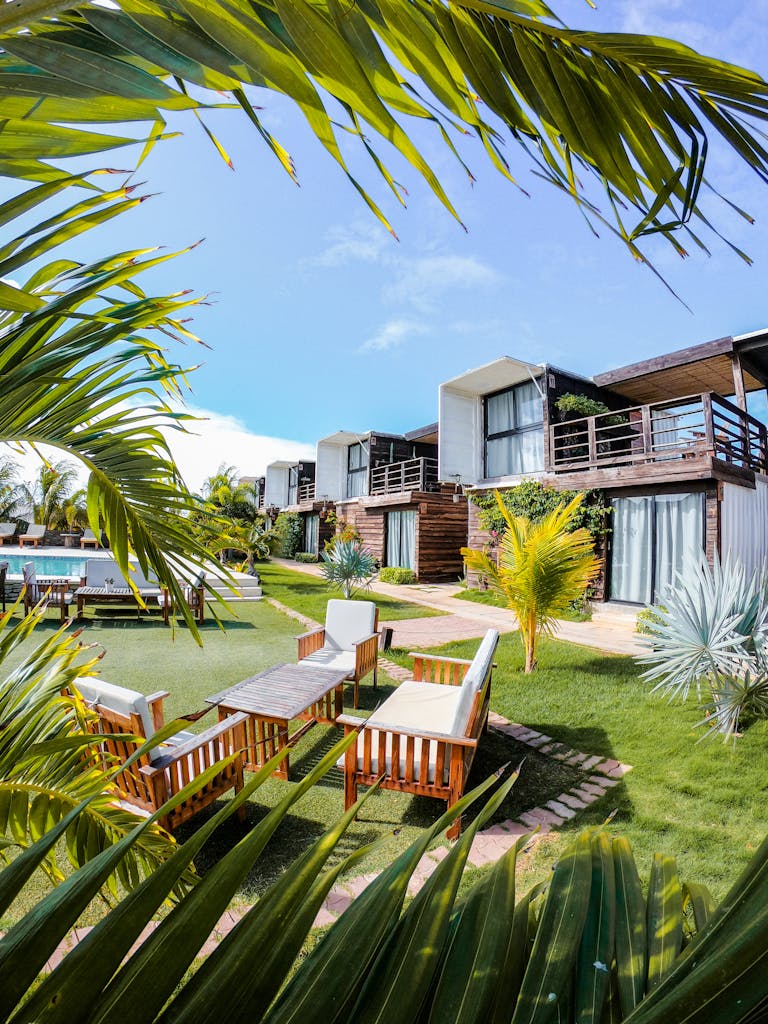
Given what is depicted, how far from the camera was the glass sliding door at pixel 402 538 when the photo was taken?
697 inches

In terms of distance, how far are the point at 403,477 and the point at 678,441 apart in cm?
970

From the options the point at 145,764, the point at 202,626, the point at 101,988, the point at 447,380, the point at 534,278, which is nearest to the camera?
the point at 101,988

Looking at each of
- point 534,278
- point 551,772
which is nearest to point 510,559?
point 551,772

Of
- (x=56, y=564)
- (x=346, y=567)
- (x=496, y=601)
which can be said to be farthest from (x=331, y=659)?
(x=56, y=564)

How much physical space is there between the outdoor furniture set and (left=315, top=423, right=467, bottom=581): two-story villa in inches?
477

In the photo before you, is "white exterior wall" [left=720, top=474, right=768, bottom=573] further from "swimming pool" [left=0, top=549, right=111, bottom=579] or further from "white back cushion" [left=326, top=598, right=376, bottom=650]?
"swimming pool" [left=0, top=549, right=111, bottom=579]

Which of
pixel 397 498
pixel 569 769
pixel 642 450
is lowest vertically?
pixel 569 769

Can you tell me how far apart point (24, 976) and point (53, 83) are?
0.94m

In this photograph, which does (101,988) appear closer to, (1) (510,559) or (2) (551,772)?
(2) (551,772)

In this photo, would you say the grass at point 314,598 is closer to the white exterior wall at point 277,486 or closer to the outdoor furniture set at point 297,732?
the outdoor furniture set at point 297,732

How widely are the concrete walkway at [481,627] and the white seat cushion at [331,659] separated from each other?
1.97 meters

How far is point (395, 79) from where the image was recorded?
1.94 feet

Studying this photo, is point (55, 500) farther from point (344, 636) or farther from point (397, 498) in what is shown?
point (344, 636)

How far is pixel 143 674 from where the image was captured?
640 cm
